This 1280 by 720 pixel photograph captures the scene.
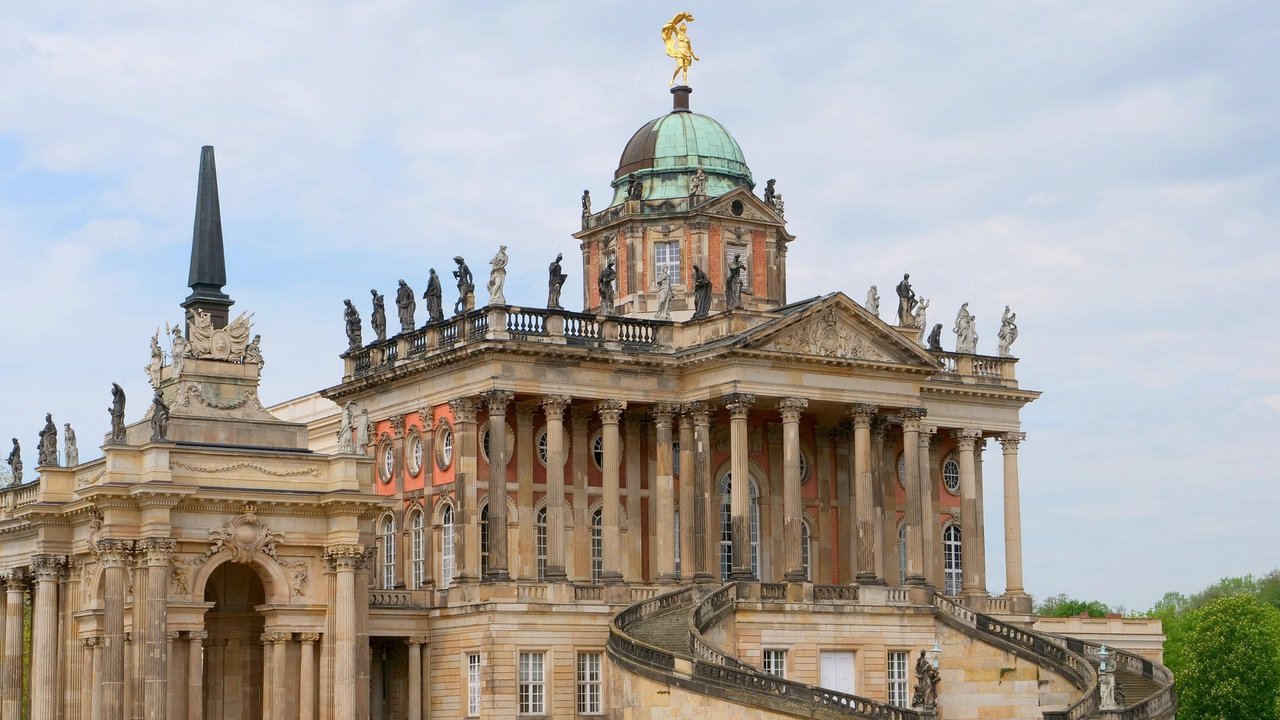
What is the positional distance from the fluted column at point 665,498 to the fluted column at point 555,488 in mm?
3169

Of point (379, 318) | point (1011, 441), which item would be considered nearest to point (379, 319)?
point (379, 318)

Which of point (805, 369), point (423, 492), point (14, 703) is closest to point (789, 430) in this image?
point (805, 369)

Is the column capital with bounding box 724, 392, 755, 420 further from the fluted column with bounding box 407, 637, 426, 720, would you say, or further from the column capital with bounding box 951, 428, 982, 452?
the column capital with bounding box 951, 428, 982, 452

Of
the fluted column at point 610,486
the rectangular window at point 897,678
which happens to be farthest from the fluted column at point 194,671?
the rectangular window at point 897,678

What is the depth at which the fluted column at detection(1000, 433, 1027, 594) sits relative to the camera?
7006 centimetres

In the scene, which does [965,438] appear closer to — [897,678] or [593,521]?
[897,678]

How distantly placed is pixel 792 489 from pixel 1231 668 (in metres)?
26.9

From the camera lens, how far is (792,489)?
200ft

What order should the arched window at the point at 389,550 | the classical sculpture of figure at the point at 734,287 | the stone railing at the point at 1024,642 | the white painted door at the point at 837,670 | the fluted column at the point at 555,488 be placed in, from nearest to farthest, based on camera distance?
1. the fluted column at the point at 555,488
2. the stone railing at the point at 1024,642
3. the white painted door at the point at 837,670
4. the classical sculpture of figure at the point at 734,287
5. the arched window at the point at 389,550

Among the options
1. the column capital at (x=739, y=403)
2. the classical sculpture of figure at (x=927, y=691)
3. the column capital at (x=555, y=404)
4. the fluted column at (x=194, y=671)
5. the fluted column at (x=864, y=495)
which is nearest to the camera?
the fluted column at (x=194, y=671)

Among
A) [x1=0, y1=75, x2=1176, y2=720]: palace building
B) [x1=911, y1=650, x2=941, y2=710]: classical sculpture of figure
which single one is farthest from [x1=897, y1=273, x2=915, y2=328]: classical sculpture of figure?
[x1=911, y1=650, x2=941, y2=710]: classical sculpture of figure

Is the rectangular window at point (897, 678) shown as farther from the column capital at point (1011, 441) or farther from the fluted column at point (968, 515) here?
the column capital at point (1011, 441)

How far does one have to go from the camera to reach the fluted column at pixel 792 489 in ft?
199

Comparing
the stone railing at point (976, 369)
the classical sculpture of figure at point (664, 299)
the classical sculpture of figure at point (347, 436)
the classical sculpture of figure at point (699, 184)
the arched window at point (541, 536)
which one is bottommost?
the arched window at point (541, 536)
